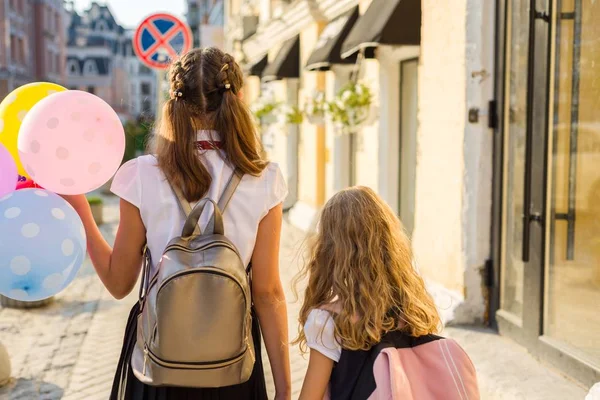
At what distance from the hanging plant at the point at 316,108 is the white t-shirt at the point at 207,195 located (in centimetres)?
758

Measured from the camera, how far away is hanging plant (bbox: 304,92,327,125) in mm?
10087

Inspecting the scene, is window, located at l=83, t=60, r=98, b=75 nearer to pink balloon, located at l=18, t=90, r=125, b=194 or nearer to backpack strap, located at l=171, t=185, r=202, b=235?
pink balloon, located at l=18, t=90, r=125, b=194

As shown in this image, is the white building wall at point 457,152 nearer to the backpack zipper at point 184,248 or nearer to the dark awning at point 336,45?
the dark awning at point 336,45

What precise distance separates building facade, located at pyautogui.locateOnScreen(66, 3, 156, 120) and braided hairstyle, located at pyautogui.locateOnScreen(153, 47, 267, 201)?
3045 inches

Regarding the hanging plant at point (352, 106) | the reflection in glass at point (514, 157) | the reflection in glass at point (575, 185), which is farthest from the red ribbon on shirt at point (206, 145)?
the hanging plant at point (352, 106)

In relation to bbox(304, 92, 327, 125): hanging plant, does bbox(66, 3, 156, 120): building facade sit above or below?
above

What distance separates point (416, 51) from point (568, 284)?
3.51m

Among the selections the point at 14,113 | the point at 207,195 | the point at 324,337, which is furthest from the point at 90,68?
the point at 324,337

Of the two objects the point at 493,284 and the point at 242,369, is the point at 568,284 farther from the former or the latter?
the point at 242,369

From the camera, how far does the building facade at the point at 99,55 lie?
8300 cm

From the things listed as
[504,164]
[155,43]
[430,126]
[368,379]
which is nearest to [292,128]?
[155,43]

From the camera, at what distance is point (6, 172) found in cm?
268

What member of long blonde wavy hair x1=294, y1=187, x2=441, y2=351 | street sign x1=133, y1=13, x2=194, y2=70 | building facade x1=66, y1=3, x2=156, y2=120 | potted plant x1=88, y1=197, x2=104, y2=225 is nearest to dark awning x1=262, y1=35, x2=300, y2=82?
street sign x1=133, y1=13, x2=194, y2=70

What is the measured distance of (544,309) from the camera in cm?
450
